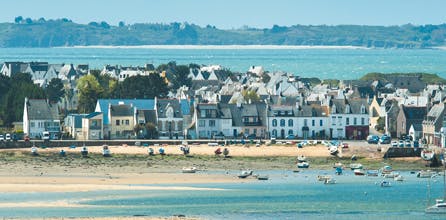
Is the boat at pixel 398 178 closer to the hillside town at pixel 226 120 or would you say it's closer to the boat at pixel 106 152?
the hillside town at pixel 226 120

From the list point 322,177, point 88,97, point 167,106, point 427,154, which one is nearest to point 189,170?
point 322,177

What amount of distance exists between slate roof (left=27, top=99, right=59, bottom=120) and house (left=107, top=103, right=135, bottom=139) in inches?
145

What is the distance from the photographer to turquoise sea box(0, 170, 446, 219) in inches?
2315

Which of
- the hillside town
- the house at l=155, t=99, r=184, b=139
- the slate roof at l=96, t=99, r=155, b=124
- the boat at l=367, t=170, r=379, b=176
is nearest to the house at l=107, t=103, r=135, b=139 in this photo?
the hillside town

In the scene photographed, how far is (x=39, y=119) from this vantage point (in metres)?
95.3

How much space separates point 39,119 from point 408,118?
947 inches

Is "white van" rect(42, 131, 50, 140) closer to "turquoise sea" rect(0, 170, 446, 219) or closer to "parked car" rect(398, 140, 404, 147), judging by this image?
"parked car" rect(398, 140, 404, 147)

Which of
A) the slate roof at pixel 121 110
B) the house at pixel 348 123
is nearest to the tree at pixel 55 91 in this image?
the slate roof at pixel 121 110

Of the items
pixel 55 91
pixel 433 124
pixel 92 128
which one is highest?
pixel 55 91

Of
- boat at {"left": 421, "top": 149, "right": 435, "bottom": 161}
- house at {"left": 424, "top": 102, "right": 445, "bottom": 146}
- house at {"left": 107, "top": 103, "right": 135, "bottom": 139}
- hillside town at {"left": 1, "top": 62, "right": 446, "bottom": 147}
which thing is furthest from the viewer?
house at {"left": 107, "top": 103, "right": 135, "bottom": 139}

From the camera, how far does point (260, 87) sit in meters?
124

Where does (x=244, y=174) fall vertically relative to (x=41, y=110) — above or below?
below

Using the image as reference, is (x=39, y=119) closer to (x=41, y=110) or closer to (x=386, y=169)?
(x=41, y=110)

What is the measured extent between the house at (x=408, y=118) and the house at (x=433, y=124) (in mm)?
2831
